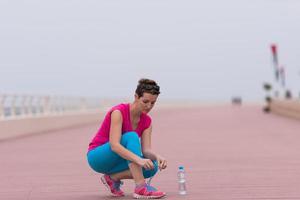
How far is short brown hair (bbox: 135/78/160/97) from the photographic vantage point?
7801 millimetres

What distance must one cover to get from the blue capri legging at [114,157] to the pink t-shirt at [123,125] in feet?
0.35

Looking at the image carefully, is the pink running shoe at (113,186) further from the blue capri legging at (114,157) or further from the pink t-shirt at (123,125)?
the pink t-shirt at (123,125)

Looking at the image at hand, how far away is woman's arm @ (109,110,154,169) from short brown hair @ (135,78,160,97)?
344mm

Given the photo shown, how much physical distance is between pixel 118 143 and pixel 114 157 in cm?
39

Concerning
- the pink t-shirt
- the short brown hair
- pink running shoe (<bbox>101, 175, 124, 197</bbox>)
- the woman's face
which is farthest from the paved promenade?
the short brown hair

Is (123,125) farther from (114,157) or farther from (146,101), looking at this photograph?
(146,101)

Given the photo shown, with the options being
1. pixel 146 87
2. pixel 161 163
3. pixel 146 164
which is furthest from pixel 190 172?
pixel 146 87

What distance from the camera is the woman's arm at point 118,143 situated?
7812 millimetres

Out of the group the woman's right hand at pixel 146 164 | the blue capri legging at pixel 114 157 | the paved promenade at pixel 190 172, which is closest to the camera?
the woman's right hand at pixel 146 164

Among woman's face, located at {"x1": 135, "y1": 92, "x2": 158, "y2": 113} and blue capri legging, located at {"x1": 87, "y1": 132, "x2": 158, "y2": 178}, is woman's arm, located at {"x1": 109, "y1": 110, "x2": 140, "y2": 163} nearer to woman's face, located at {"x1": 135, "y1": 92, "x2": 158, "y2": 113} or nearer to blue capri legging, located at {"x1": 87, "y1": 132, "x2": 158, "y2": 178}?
blue capri legging, located at {"x1": 87, "y1": 132, "x2": 158, "y2": 178}

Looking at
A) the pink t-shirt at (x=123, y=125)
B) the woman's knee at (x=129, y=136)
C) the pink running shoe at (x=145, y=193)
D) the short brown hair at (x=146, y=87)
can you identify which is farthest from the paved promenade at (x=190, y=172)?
the short brown hair at (x=146, y=87)

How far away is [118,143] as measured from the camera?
7.96 meters

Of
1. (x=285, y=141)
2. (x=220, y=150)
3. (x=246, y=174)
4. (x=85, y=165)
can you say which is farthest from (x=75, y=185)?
(x=285, y=141)

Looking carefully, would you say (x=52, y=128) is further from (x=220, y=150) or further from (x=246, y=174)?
(x=246, y=174)
